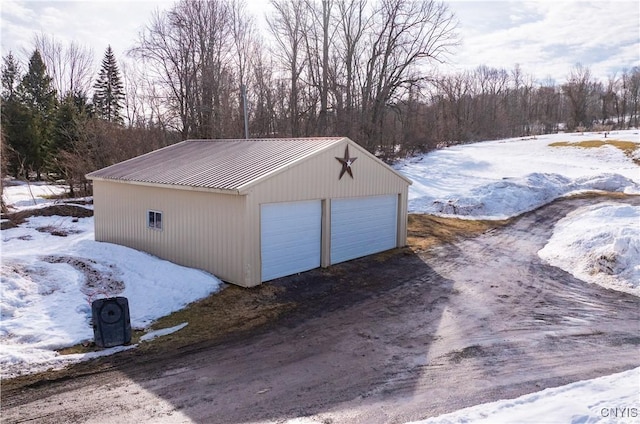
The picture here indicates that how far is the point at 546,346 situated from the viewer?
7.38 m

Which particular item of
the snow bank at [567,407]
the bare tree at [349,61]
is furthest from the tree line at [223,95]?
the snow bank at [567,407]

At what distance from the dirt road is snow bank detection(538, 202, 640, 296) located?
0.88 meters

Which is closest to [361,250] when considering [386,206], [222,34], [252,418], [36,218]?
[386,206]

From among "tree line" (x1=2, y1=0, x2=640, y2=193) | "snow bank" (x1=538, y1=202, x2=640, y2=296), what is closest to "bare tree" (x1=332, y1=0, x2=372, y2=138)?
"tree line" (x1=2, y1=0, x2=640, y2=193)

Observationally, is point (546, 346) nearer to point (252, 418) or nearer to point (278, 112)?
point (252, 418)

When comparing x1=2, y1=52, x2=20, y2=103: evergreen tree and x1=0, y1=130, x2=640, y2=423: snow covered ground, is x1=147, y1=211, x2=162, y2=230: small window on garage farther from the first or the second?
x1=2, y1=52, x2=20, y2=103: evergreen tree

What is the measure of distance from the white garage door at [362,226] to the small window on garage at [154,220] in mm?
4759

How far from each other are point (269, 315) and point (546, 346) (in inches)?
196

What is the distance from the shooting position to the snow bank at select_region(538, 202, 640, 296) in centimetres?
1109

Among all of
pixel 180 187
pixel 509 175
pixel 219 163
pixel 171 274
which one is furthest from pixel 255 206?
pixel 509 175

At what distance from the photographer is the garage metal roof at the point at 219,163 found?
427 inches

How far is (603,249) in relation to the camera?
478 inches

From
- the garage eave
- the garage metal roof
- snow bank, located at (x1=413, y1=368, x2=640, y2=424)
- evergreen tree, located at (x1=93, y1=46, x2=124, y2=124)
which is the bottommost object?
snow bank, located at (x1=413, y1=368, x2=640, y2=424)

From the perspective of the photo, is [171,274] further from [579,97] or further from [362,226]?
[579,97]
